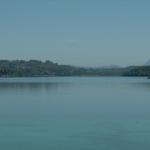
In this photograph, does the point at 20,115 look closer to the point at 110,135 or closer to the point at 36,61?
the point at 110,135

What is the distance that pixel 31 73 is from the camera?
157625 millimetres

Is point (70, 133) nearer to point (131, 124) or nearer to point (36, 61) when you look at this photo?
point (131, 124)

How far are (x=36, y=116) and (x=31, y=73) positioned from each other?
446ft

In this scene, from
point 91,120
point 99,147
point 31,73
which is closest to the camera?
point 99,147

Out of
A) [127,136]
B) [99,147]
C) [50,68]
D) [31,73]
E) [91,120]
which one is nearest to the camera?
[99,147]

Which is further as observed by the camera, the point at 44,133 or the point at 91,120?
the point at 91,120

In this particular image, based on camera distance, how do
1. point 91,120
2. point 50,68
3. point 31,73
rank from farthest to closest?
point 50,68 < point 31,73 < point 91,120

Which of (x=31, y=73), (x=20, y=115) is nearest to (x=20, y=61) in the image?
(x=31, y=73)

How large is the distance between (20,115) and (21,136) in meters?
7.24

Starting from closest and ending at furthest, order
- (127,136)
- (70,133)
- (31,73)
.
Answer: (127,136) → (70,133) → (31,73)

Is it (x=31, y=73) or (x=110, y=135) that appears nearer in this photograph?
(x=110, y=135)

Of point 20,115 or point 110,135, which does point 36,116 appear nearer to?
point 20,115

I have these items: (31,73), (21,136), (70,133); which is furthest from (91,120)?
(31,73)

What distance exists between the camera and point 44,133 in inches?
648
